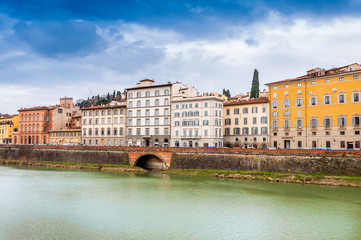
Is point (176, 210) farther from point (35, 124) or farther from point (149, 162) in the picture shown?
point (35, 124)

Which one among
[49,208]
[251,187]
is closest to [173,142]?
[251,187]

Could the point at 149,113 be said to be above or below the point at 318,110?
above

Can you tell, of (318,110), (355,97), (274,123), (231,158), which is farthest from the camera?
(274,123)

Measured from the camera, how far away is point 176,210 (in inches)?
1007

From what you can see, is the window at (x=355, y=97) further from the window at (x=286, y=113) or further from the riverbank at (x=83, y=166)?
the riverbank at (x=83, y=166)

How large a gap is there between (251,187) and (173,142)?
27.4 meters

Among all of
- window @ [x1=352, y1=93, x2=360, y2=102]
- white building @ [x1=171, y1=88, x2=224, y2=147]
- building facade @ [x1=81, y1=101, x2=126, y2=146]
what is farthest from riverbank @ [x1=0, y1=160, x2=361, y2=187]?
window @ [x1=352, y1=93, x2=360, y2=102]

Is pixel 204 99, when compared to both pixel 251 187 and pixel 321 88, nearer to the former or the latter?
pixel 321 88

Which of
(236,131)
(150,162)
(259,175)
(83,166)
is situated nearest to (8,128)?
(83,166)

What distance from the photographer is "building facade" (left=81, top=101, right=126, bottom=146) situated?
67.9 meters

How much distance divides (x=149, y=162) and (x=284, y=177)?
2531 centimetres

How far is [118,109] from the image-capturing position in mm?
68562

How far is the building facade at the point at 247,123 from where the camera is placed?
185 feet

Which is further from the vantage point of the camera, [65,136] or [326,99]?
[65,136]
